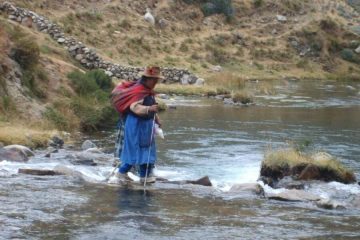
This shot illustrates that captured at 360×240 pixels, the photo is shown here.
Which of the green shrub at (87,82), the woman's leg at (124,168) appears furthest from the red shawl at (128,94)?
the green shrub at (87,82)

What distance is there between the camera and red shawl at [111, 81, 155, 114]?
1205 centimetres

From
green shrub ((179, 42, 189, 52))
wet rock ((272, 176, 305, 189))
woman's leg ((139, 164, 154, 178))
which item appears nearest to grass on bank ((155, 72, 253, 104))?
green shrub ((179, 42, 189, 52))

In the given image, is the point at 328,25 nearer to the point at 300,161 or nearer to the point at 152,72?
the point at 300,161

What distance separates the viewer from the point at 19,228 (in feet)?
27.7

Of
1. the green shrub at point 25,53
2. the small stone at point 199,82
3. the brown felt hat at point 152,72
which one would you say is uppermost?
the green shrub at point 25,53

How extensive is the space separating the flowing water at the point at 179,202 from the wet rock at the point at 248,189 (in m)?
0.23

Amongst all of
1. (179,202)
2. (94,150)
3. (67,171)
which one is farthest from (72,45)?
(179,202)

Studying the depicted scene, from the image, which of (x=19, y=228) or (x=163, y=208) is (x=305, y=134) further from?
(x=19, y=228)

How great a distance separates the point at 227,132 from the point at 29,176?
34.7 feet

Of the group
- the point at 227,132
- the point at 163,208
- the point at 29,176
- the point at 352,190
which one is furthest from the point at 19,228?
the point at 227,132

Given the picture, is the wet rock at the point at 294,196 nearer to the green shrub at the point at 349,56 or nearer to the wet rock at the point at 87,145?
the wet rock at the point at 87,145

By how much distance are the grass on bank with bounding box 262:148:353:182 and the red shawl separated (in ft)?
10.4

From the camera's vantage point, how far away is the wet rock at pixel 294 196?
11.4 m

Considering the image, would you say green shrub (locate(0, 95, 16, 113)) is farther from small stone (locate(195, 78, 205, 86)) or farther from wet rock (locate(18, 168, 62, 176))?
small stone (locate(195, 78, 205, 86))
